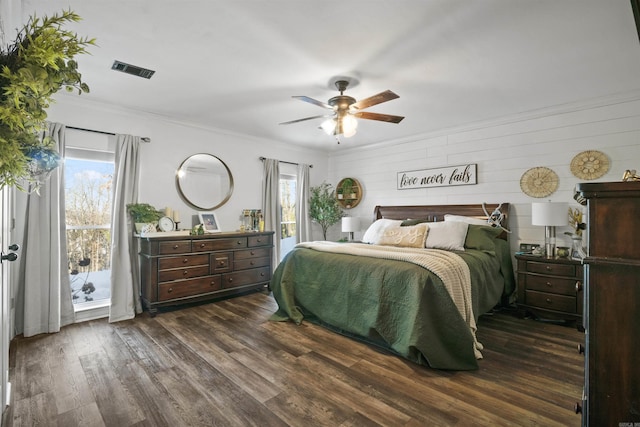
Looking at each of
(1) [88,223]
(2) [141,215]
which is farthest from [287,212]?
(1) [88,223]

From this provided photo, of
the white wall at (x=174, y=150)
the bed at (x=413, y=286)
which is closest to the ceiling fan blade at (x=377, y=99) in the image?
the bed at (x=413, y=286)

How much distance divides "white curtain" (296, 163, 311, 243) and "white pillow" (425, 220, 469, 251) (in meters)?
2.50

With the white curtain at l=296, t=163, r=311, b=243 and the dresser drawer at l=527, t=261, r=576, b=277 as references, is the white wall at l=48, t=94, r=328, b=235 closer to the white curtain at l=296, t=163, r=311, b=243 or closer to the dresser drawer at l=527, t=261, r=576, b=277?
the white curtain at l=296, t=163, r=311, b=243

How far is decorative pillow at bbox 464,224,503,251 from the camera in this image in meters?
3.55

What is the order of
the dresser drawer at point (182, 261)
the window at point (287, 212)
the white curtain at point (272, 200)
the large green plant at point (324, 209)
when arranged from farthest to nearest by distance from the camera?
1. the large green plant at point (324, 209)
2. the window at point (287, 212)
3. the white curtain at point (272, 200)
4. the dresser drawer at point (182, 261)

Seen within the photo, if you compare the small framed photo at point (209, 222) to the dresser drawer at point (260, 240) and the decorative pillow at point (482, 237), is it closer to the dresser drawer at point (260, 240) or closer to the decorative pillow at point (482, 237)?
the dresser drawer at point (260, 240)

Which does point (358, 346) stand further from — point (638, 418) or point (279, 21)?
point (279, 21)

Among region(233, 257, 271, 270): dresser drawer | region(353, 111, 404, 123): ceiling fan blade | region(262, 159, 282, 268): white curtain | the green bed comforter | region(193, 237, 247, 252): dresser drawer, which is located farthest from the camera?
region(262, 159, 282, 268): white curtain

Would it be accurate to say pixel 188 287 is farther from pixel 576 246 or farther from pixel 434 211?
pixel 576 246

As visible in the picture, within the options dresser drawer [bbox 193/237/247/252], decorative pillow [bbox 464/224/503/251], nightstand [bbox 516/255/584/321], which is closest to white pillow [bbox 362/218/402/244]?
decorative pillow [bbox 464/224/503/251]

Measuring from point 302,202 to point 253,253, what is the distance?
5.18 feet

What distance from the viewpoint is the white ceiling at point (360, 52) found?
1.94 meters

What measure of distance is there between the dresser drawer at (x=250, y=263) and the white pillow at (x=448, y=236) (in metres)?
2.38

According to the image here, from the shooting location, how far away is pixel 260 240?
456 cm
